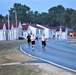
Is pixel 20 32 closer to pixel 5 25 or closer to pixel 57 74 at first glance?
Result: pixel 5 25

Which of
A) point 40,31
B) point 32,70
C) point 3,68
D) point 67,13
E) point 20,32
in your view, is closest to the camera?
point 32,70

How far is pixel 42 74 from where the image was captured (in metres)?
14.5

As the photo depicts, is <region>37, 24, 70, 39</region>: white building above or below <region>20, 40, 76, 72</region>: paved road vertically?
above

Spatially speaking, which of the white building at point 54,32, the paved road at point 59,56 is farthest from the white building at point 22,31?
the paved road at point 59,56

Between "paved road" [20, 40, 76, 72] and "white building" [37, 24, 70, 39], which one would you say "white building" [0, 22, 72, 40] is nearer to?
"white building" [37, 24, 70, 39]

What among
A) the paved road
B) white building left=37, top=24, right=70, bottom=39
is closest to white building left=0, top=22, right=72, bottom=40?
white building left=37, top=24, right=70, bottom=39

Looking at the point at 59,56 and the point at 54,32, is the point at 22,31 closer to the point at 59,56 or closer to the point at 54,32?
the point at 54,32

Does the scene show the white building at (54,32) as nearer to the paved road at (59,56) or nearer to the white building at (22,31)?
the white building at (22,31)

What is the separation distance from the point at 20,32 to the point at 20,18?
41734mm

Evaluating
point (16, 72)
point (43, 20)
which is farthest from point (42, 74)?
point (43, 20)

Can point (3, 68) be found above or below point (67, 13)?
below

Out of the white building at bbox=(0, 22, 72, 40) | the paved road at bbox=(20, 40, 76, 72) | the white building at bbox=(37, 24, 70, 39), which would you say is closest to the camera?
the paved road at bbox=(20, 40, 76, 72)

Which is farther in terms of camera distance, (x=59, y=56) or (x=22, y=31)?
(x=22, y=31)

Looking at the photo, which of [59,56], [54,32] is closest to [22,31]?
[54,32]
